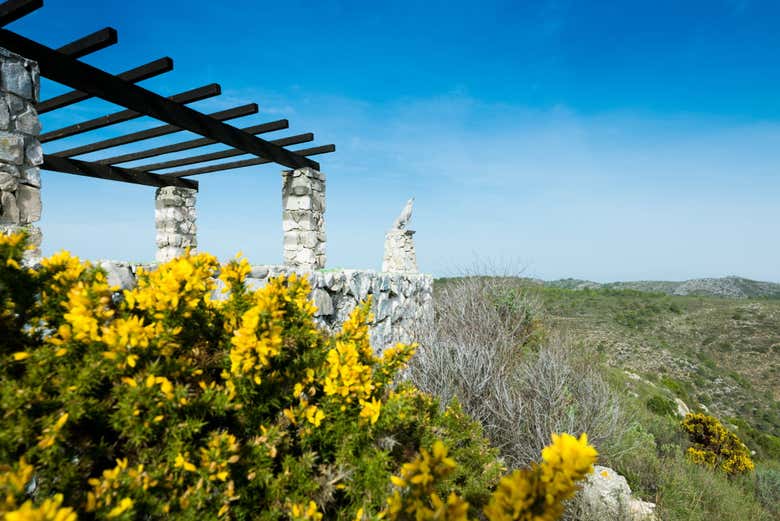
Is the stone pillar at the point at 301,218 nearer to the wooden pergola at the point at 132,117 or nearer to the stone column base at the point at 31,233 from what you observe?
the wooden pergola at the point at 132,117

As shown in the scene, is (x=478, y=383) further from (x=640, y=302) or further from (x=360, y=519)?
(x=640, y=302)

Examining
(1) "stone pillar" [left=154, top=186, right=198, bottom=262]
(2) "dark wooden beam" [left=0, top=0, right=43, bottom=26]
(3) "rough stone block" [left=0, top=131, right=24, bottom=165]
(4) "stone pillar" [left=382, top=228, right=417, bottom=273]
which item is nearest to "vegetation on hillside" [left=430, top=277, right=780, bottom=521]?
(4) "stone pillar" [left=382, top=228, right=417, bottom=273]

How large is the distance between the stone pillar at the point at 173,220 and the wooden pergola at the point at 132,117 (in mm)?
447

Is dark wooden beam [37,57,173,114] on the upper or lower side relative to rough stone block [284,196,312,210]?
upper

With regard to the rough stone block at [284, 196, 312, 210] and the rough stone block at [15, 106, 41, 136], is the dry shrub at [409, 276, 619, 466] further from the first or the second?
the rough stone block at [15, 106, 41, 136]

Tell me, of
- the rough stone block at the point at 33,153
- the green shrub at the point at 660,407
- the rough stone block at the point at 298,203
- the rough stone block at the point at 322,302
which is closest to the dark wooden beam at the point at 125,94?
the rough stone block at the point at 33,153

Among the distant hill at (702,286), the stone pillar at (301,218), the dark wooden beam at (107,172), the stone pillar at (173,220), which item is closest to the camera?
the stone pillar at (301,218)

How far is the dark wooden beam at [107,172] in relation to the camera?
726 cm

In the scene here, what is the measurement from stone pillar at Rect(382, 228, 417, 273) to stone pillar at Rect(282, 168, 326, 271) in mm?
2696

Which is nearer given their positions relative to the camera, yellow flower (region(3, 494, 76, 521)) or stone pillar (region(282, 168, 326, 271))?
yellow flower (region(3, 494, 76, 521))

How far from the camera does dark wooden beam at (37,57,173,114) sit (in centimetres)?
415

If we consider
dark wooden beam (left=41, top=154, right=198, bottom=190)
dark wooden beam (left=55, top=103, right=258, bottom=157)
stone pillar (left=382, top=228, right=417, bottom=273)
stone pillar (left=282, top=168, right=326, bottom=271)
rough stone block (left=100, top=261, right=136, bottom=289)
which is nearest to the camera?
rough stone block (left=100, top=261, right=136, bottom=289)

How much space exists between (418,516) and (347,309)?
14.4 feet

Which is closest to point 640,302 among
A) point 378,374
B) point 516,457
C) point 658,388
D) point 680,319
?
point 680,319
